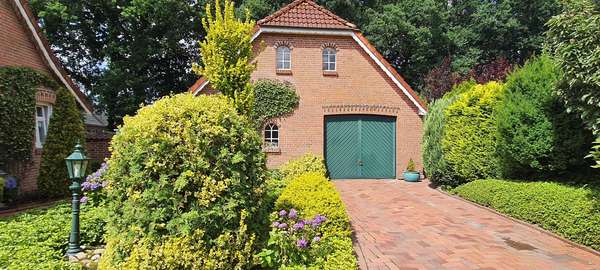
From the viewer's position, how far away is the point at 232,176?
14.2 feet

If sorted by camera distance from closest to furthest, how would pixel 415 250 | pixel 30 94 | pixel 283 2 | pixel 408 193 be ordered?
1. pixel 415 250
2. pixel 30 94
3. pixel 408 193
4. pixel 283 2

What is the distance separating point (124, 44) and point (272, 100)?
1618 cm

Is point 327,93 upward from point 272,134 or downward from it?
upward

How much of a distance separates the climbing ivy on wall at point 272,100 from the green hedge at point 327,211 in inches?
341

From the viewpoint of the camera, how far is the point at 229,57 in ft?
26.2

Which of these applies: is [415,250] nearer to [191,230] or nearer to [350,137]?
[191,230]

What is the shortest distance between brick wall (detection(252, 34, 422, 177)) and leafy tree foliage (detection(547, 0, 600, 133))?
8988 mm

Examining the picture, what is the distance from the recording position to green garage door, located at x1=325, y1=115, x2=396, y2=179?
51.7 feet

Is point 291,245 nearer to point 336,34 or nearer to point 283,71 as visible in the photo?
point 283,71

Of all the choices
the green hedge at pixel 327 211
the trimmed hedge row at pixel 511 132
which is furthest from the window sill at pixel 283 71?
the green hedge at pixel 327 211

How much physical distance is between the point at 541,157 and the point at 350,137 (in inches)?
324

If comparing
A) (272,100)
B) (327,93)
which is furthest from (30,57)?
(327,93)

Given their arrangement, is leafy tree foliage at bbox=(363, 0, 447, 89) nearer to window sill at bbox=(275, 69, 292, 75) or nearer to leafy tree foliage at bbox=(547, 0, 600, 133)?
window sill at bbox=(275, 69, 292, 75)

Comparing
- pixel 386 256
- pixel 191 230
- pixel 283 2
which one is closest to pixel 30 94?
pixel 191 230
